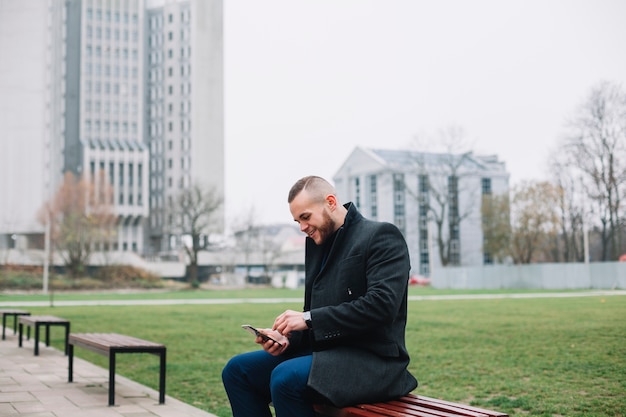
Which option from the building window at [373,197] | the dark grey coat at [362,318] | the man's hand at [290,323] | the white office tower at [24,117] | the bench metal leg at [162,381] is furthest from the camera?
the white office tower at [24,117]

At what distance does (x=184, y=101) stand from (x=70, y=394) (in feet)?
341

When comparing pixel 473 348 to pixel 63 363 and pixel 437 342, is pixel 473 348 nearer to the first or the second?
pixel 437 342

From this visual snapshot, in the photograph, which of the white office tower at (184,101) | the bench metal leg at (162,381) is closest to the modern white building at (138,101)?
the white office tower at (184,101)

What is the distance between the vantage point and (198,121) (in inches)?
4220

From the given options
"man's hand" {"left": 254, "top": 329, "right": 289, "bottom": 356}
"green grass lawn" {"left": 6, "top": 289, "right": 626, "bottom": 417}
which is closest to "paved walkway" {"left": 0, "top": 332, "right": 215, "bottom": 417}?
"green grass lawn" {"left": 6, "top": 289, "right": 626, "bottom": 417}

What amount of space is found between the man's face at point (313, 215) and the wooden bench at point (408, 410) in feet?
2.73

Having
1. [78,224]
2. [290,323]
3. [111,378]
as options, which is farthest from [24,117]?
[290,323]

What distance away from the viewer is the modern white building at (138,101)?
102 metres

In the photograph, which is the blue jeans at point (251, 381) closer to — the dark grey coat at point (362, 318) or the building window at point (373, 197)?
the dark grey coat at point (362, 318)

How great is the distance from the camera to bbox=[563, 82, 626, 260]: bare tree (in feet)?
65.5

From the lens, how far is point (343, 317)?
322 cm

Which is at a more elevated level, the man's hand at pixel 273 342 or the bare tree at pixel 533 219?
the bare tree at pixel 533 219

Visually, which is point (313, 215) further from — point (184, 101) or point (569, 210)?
point (184, 101)

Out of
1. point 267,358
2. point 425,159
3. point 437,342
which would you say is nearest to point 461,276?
point 425,159
